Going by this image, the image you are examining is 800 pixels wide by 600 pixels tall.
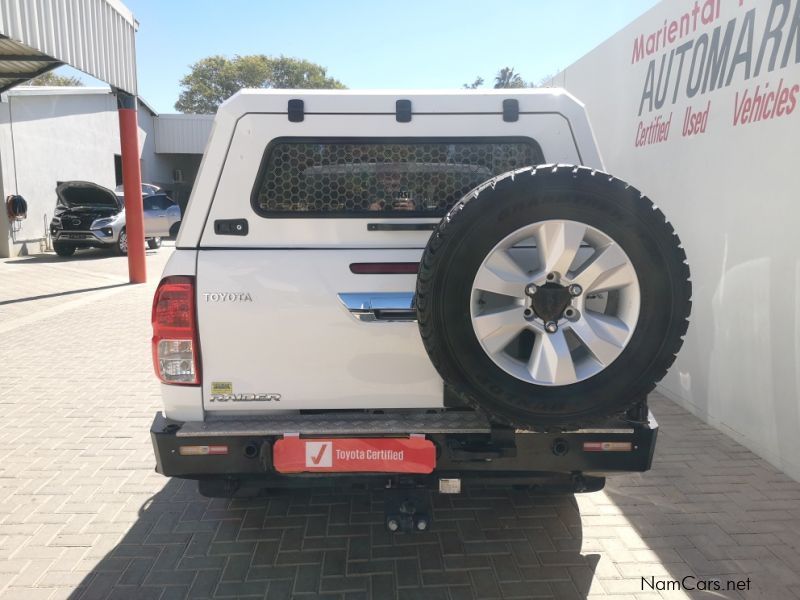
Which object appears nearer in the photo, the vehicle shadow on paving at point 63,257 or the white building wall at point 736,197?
the white building wall at point 736,197

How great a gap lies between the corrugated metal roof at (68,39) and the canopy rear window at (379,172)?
7.72 m

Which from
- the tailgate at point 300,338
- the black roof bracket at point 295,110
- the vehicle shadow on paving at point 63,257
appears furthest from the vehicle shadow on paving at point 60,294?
the black roof bracket at point 295,110

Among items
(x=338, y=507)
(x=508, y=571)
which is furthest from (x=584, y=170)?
(x=338, y=507)

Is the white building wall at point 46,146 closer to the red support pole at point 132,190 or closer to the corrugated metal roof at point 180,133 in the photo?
the red support pole at point 132,190

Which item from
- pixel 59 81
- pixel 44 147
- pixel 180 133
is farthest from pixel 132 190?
pixel 59 81

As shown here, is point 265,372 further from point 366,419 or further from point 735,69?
point 735,69

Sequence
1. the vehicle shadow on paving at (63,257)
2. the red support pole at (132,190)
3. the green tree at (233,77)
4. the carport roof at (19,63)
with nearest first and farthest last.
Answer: the carport roof at (19,63) < the red support pole at (132,190) < the vehicle shadow on paving at (63,257) < the green tree at (233,77)

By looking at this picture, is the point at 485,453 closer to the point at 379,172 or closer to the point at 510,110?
the point at 379,172

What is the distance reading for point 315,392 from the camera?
254cm

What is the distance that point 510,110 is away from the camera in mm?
2674

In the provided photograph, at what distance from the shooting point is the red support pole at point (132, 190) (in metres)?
11.3

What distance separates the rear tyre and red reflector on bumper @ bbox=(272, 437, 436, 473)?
15.0m

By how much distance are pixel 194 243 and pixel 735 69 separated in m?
3.94

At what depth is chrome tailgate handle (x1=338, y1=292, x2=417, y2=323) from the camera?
8.05ft
